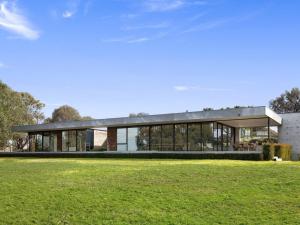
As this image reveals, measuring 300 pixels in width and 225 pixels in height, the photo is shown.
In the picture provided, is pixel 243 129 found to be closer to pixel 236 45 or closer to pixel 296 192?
pixel 236 45

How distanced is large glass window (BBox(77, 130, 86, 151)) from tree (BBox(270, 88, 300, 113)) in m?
30.8

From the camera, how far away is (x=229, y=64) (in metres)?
22.6

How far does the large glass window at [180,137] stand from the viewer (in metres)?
30.4

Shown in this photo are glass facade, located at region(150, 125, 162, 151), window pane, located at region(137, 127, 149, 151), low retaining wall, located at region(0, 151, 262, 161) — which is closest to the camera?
low retaining wall, located at region(0, 151, 262, 161)

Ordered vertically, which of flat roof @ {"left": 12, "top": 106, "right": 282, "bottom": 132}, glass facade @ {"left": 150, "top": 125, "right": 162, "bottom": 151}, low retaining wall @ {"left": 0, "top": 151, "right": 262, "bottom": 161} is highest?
flat roof @ {"left": 12, "top": 106, "right": 282, "bottom": 132}

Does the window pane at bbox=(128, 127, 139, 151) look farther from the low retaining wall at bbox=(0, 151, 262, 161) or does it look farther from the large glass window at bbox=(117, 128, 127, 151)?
the low retaining wall at bbox=(0, 151, 262, 161)

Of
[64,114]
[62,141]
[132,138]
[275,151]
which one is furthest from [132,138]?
[64,114]

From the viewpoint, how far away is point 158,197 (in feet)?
38.0

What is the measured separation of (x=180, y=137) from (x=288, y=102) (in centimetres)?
3188

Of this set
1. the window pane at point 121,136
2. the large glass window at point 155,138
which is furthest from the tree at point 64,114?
the large glass window at point 155,138

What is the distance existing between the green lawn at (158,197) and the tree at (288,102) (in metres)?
44.2

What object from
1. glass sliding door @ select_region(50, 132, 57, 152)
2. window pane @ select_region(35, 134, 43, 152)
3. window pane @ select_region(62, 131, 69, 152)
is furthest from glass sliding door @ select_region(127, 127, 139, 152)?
window pane @ select_region(35, 134, 43, 152)

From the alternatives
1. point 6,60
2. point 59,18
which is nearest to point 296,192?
point 59,18

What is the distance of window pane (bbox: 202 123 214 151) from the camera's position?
29844mm
